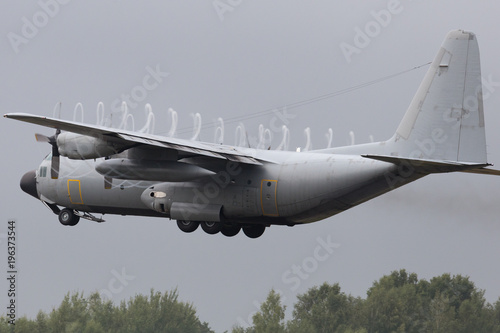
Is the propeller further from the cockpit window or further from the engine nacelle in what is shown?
the engine nacelle

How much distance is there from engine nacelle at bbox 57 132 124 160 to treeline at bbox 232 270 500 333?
16.2 metres

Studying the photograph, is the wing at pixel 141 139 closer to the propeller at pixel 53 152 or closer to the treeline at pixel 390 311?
the propeller at pixel 53 152

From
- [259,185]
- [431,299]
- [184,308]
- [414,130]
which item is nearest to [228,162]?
[259,185]

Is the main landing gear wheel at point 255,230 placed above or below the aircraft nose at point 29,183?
below

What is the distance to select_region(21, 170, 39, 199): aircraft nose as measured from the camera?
130 ft

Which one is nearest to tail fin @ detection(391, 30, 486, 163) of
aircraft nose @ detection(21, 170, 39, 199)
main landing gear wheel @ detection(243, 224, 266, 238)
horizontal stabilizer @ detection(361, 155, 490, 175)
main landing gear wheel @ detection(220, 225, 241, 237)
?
horizontal stabilizer @ detection(361, 155, 490, 175)

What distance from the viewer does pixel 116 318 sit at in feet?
176

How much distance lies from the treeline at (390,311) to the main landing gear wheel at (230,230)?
11.3m

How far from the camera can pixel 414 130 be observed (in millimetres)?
33438

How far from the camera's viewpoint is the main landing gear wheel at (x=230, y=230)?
37.6 meters

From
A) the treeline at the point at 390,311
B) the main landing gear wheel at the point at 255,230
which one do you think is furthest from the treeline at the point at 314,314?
the main landing gear wheel at the point at 255,230

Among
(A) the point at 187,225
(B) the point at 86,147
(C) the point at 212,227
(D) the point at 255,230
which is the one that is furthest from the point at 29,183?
(D) the point at 255,230

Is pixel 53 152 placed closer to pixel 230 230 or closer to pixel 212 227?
pixel 212 227

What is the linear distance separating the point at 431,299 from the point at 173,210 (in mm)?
23625
